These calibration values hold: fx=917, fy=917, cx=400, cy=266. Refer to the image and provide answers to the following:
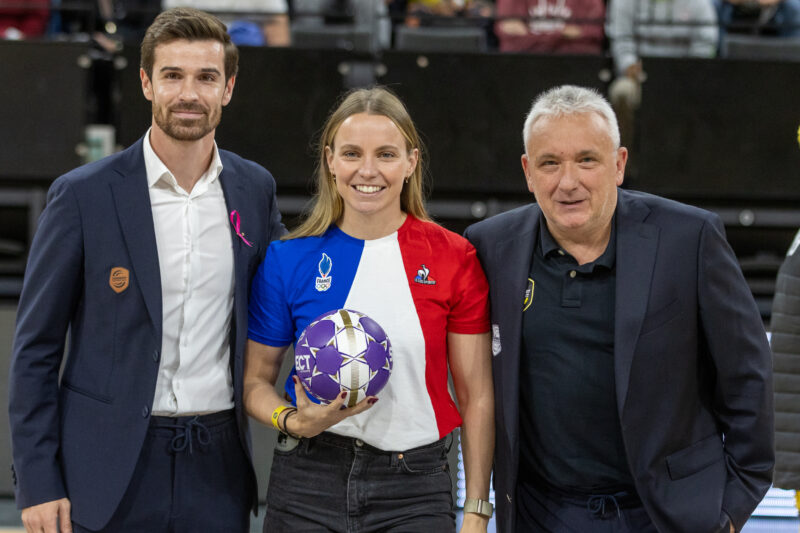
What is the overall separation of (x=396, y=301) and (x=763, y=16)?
4.95 m

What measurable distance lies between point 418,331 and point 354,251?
0.31 meters

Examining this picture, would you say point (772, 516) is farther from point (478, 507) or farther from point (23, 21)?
point (23, 21)

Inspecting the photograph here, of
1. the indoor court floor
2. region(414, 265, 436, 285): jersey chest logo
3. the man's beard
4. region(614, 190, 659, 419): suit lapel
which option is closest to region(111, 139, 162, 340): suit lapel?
the man's beard

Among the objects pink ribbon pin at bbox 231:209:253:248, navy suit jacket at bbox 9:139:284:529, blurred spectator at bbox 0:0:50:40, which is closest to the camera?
navy suit jacket at bbox 9:139:284:529

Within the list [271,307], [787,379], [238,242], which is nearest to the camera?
[271,307]

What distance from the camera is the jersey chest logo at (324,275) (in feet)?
8.84

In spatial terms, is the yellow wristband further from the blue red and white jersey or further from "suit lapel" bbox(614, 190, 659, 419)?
"suit lapel" bbox(614, 190, 659, 419)

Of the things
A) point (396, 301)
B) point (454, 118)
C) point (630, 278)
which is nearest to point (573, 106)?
point (630, 278)

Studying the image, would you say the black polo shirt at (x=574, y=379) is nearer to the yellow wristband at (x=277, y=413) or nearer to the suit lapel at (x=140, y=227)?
the yellow wristband at (x=277, y=413)

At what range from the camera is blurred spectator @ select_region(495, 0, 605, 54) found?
643cm

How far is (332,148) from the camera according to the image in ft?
9.16

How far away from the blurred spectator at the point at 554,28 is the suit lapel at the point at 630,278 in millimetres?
3924

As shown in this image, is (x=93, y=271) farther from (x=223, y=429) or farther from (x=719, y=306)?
(x=719, y=306)

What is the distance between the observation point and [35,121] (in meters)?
6.24
